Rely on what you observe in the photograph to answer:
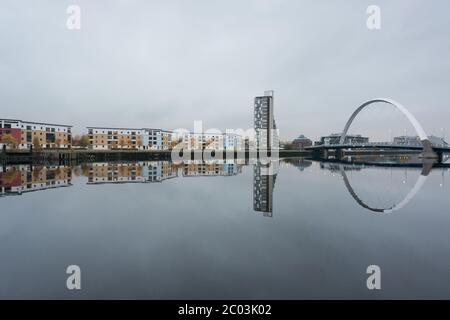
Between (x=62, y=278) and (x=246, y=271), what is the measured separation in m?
4.52

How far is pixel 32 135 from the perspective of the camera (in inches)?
2881

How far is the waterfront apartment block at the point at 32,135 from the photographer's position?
6631cm

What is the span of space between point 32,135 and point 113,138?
2810 centimetres

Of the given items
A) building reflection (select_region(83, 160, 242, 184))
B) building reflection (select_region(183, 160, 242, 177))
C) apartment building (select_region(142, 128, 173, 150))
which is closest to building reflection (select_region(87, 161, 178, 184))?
building reflection (select_region(83, 160, 242, 184))

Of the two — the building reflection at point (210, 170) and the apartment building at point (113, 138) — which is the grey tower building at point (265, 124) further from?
the building reflection at point (210, 170)

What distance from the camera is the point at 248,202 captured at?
15.4 m

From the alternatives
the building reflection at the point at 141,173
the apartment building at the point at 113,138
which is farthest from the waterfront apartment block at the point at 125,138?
the building reflection at the point at 141,173

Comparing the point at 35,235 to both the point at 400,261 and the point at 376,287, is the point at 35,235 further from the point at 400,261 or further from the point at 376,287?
the point at 400,261

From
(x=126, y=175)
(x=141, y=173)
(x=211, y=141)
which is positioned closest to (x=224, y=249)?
(x=126, y=175)

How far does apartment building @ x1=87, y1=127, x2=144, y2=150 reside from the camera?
310 feet

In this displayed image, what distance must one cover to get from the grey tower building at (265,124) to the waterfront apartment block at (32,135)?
84007mm

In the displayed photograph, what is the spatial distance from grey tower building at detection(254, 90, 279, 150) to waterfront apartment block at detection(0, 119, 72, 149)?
8401cm

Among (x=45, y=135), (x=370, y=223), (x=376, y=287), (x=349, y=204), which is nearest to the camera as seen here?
(x=376, y=287)
